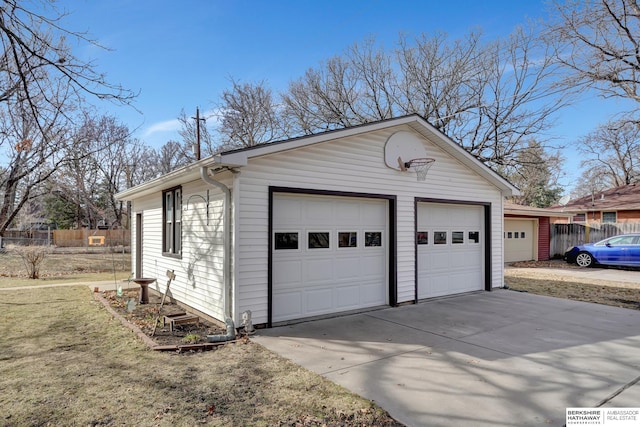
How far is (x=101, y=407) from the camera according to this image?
3523 mm

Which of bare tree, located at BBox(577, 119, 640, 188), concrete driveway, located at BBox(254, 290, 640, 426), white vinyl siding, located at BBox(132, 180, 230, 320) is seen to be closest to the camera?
concrete driveway, located at BBox(254, 290, 640, 426)

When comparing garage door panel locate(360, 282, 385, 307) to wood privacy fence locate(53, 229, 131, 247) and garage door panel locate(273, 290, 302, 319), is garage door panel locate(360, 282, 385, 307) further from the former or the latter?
wood privacy fence locate(53, 229, 131, 247)

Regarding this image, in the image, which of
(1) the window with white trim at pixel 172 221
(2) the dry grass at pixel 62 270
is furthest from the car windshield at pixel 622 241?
(2) the dry grass at pixel 62 270

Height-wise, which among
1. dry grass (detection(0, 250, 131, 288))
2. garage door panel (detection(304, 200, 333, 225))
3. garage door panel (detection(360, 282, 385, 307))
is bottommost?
dry grass (detection(0, 250, 131, 288))

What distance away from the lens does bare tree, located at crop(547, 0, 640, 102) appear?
40.1 feet

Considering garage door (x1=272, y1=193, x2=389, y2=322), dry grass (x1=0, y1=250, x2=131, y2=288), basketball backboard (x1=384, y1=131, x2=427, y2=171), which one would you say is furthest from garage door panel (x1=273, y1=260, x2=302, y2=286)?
dry grass (x1=0, y1=250, x2=131, y2=288)

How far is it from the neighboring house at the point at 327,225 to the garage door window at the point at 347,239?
0.08ft

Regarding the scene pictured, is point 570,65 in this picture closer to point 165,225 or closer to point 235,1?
point 235,1

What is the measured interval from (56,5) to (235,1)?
13.7ft

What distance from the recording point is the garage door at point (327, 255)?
6605 mm

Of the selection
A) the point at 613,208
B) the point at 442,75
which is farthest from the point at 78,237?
the point at 613,208

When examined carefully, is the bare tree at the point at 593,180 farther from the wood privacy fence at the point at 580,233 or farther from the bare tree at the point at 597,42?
the bare tree at the point at 597,42

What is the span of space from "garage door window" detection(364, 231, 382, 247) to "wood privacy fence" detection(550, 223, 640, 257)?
15119 mm

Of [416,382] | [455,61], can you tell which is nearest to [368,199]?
[416,382]
